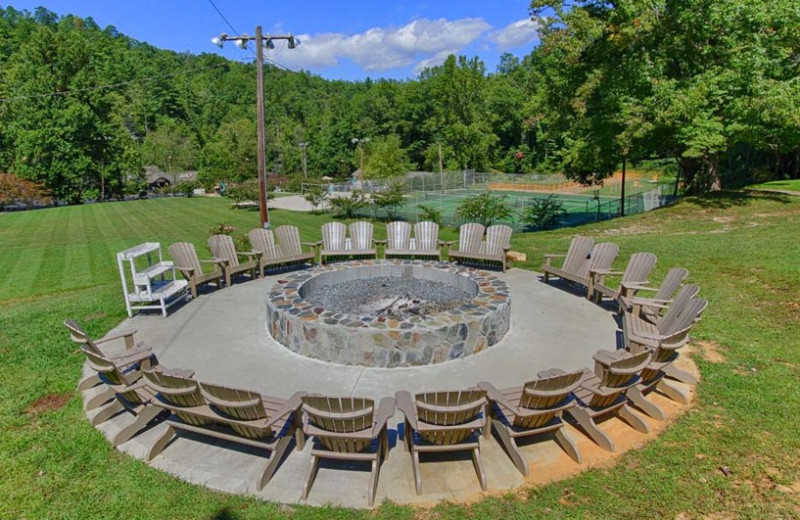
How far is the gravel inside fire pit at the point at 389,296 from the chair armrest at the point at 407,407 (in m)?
2.25

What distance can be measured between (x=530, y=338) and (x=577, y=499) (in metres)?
3.02

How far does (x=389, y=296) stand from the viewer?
776cm

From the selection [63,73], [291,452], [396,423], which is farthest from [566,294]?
[63,73]

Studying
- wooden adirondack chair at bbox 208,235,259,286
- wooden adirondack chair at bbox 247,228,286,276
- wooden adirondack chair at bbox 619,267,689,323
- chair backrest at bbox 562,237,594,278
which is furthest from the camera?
wooden adirondack chair at bbox 247,228,286,276

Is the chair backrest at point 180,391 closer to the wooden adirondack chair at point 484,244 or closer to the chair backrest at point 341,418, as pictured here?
the chair backrest at point 341,418

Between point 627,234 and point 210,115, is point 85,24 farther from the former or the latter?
point 627,234

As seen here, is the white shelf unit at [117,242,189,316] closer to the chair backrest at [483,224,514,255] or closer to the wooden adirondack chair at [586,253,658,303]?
the chair backrest at [483,224,514,255]

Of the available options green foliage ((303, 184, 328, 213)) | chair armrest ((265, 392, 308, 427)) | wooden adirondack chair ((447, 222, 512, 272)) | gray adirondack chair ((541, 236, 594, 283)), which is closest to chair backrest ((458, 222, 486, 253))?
wooden adirondack chair ((447, 222, 512, 272))

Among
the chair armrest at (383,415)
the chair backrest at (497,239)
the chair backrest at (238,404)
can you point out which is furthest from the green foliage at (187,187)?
the chair armrest at (383,415)

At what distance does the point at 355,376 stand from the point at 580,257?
522 cm

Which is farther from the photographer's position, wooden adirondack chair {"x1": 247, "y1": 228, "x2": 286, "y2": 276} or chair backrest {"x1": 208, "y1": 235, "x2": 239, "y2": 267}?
wooden adirondack chair {"x1": 247, "y1": 228, "x2": 286, "y2": 276}

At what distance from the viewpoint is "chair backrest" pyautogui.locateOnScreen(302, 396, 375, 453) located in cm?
339

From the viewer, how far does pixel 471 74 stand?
53.7 metres

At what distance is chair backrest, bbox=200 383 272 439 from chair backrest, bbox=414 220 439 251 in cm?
704
